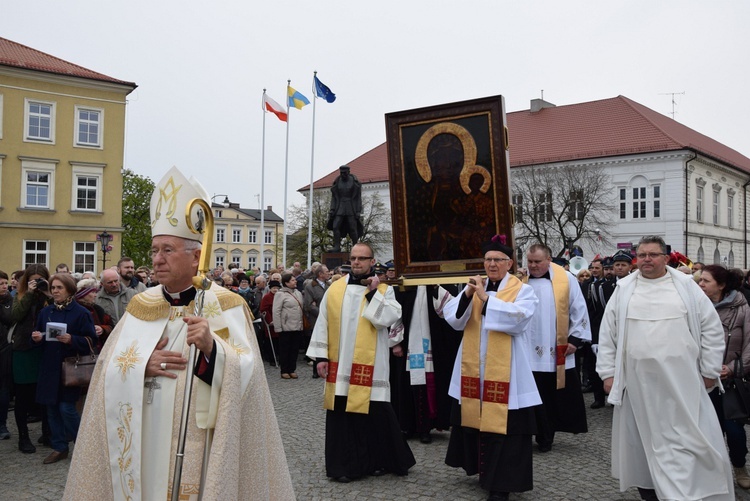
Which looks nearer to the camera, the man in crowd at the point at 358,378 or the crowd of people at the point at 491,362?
the crowd of people at the point at 491,362

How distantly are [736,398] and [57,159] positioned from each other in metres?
35.2

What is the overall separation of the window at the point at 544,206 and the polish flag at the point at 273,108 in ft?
53.7

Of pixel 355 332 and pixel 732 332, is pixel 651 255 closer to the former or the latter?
pixel 732 332

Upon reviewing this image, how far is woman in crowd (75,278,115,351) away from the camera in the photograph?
23.2 ft

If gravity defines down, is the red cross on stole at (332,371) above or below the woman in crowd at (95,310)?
below

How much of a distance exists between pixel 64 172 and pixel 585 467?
34179mm

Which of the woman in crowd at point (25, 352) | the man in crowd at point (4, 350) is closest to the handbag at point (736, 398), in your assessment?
the woman in crowd at point (25, 352)

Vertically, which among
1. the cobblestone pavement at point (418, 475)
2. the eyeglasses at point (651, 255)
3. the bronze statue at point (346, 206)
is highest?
the bronze statue at point (346, 206)

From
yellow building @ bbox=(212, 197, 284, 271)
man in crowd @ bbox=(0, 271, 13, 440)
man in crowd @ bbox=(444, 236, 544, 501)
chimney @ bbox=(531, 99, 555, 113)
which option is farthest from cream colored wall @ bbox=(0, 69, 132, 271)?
yellow building @ bbox=(212, 197, 284, 271)

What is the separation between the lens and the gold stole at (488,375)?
5.12m

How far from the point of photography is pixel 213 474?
2.90m

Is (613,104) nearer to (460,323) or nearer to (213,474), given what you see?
(460,323)

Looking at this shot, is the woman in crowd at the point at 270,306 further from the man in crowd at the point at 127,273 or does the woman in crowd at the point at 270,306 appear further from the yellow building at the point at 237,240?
the yellow building at the point at 237,240

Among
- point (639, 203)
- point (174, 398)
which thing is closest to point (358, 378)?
point (174, 398)
